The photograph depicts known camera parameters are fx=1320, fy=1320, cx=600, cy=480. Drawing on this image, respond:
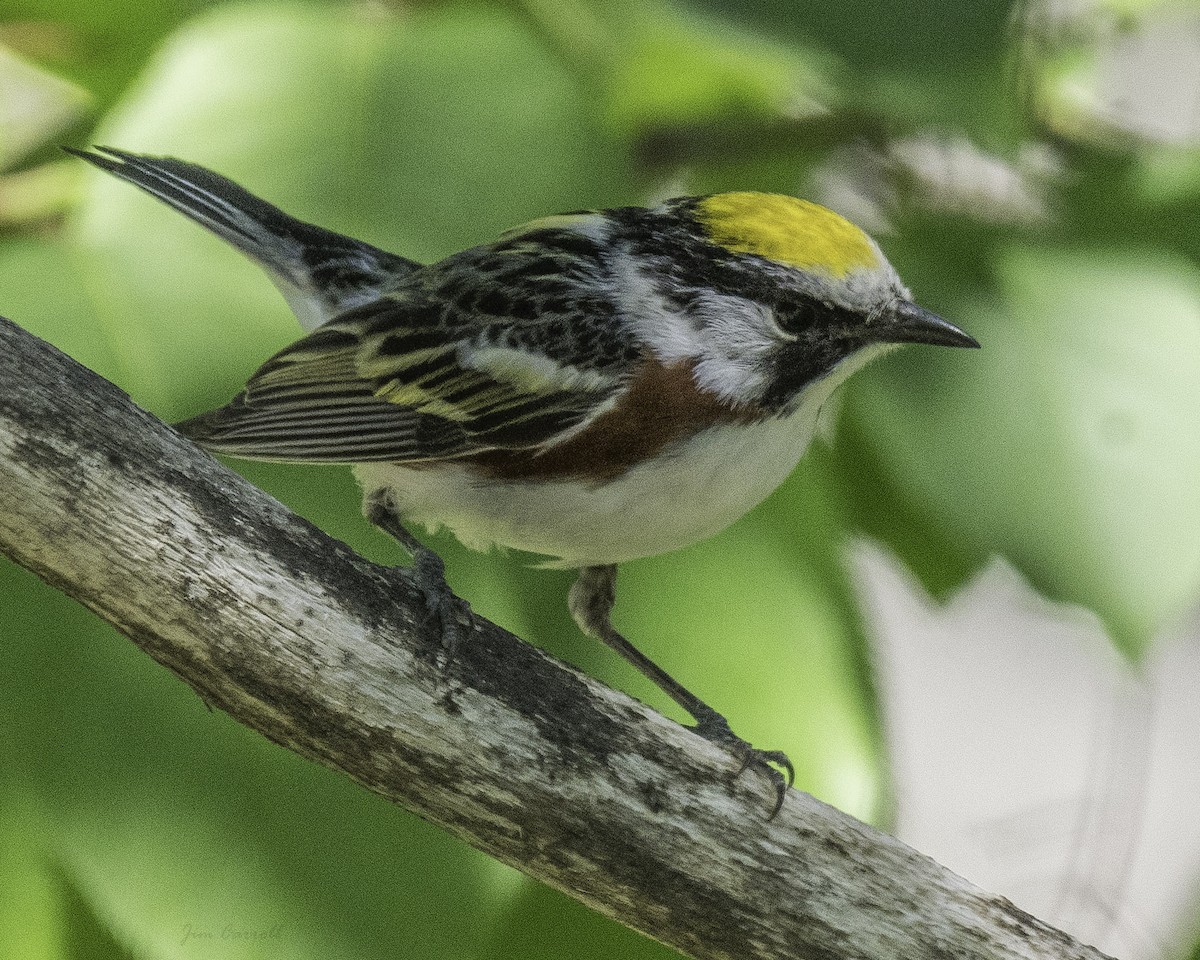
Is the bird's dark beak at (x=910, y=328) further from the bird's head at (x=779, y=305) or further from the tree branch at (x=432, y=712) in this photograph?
the tree branch at (x=432, y=712)

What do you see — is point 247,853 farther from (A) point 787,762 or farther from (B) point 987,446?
(B) point 987,446

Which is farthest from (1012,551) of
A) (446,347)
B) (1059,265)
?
(446,347)

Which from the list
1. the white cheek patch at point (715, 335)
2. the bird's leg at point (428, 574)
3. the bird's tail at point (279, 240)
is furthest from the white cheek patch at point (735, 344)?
the bird's tail at point (279, 240)

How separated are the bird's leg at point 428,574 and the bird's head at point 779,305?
0.97ft

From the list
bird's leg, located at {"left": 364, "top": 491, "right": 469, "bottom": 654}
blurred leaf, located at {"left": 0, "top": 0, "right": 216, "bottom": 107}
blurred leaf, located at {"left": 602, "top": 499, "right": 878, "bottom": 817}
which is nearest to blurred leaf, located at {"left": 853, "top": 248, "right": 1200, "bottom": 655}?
blurred leaf, located at {"left": 602, "top": 499, "right": 878, "bottom": 817}

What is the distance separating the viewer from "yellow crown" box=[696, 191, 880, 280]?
4.07 feet

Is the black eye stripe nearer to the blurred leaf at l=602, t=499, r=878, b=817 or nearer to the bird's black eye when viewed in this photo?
the bird's black eye

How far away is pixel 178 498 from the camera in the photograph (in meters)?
1.05

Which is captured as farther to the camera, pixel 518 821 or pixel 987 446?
pixel 987 446

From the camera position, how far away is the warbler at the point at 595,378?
1218 millimetres

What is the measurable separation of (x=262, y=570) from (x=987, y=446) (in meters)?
0.93

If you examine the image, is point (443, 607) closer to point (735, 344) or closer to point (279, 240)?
point (735, 344)

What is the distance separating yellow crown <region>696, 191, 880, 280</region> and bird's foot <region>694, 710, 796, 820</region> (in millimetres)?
461

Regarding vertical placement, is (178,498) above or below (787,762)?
below
